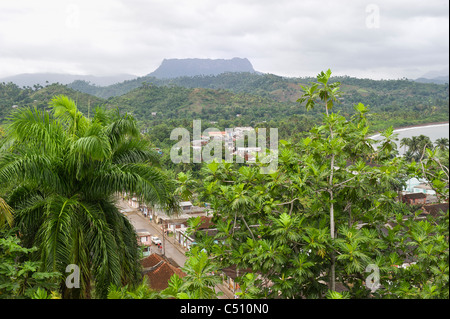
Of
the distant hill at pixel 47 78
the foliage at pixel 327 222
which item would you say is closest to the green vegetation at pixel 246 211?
the foliage at pixel 327 222

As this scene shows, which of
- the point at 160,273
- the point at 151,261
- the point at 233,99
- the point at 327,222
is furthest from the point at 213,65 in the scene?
→ the point at 233,99

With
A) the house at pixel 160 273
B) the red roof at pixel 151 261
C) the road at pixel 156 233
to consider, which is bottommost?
the road at pixel 156 233

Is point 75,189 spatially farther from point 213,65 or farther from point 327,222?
point 213,65

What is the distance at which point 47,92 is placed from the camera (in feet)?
156

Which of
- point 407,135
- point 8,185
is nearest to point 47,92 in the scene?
point 407,135

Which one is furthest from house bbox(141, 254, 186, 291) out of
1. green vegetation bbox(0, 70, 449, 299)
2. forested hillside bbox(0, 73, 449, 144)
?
forested hillside bbox(0, 73, 449, 144)

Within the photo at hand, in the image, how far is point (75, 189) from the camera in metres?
4.24

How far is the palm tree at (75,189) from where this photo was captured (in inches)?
148

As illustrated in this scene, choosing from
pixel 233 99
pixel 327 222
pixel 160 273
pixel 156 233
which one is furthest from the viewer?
pixel 233 99

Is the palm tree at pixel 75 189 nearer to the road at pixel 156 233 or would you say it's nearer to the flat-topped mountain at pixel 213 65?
the flat-topped mountain at pixel 213 65

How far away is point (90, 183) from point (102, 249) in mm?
791

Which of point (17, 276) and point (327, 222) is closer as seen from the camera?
point (17, 276)

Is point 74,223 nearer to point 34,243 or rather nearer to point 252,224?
point 34,243

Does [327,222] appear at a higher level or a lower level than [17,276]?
higher
